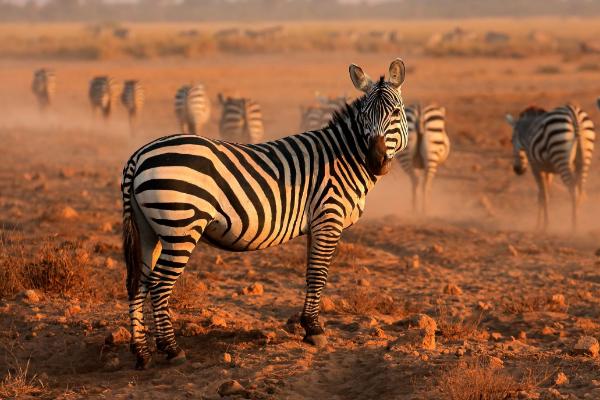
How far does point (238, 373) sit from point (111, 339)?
136 cm

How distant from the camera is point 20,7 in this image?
469ft

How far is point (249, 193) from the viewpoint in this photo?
6.14m

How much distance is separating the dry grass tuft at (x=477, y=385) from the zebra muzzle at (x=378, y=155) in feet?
5.70

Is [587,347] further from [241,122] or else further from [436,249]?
[241,122]

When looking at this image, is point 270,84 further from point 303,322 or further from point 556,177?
point 303,322

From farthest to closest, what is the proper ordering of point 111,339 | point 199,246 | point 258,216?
point 199,246 → point 111,339 → point 258,216

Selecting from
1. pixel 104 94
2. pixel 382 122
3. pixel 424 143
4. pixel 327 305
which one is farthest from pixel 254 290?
pixel 104 94

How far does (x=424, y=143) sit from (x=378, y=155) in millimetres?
7335

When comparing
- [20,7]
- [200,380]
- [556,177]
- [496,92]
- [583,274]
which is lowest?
[200,380]

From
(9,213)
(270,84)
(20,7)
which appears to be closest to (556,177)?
(9,213)

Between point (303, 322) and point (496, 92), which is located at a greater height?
point (496, 92)

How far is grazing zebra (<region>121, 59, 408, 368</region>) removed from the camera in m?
5.84

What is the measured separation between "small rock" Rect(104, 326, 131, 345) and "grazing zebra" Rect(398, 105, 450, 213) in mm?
7683

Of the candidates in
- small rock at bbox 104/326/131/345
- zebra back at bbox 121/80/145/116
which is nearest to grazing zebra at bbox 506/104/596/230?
small rock at bbox 104/326/131/345
